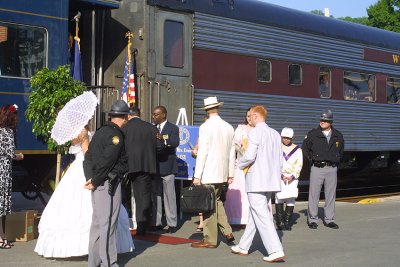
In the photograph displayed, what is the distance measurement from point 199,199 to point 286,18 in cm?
716

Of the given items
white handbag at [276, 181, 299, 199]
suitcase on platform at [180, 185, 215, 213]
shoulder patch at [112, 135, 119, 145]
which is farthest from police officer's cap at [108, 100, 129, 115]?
white handbag at [276, 181, 299, 199]

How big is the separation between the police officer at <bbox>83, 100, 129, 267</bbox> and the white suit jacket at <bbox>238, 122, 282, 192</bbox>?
1.67 metres

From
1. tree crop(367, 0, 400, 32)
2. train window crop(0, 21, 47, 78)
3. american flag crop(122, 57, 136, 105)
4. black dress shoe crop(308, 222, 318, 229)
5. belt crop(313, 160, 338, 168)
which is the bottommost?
black dress shoe crop(308, 222, 318, 229)

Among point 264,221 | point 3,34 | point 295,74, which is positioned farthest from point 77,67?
point 295,74

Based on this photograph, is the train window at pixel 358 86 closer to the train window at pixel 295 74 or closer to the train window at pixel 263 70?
the train window at pixel 295 74

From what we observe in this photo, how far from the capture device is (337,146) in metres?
10.9

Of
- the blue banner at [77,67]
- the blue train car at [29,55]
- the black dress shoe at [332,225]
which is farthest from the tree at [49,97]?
the black dress shoe at [332,225]

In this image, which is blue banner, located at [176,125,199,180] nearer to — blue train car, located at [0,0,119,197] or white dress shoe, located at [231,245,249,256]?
blue train car, located at [0,0,119,197]

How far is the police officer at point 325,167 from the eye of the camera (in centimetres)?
1077

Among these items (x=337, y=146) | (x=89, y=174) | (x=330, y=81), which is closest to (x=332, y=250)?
(x=337, y=146)

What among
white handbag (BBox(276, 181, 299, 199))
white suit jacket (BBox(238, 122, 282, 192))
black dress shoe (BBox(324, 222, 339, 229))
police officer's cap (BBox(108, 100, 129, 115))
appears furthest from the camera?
black dress shoe (BBox(324, 222, 339, 229))

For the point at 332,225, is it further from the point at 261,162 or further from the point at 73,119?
the point at 73,119

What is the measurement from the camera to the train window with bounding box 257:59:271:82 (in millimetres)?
13898

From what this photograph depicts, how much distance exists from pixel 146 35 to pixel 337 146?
141 inches
